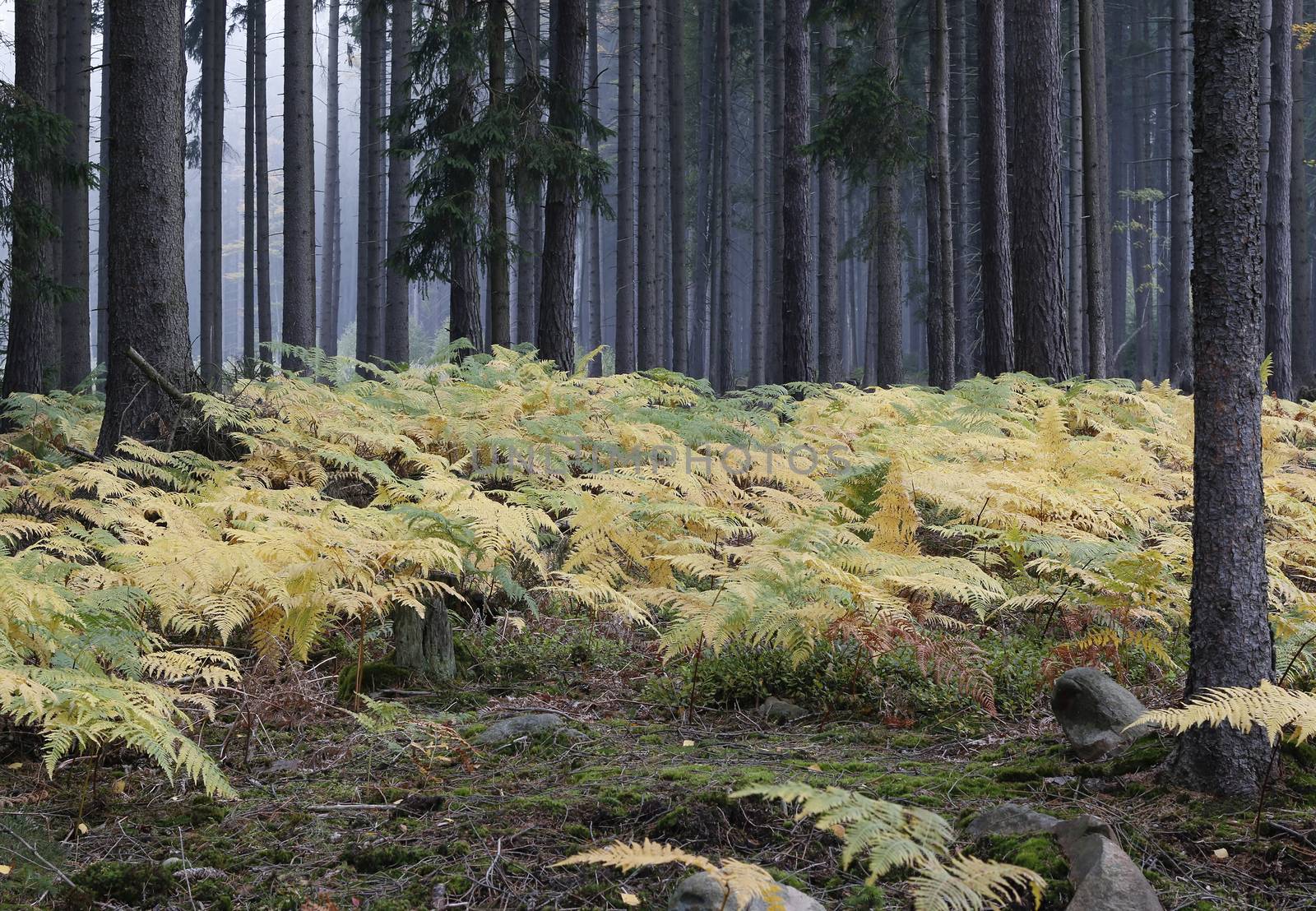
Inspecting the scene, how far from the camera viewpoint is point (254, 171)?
960 inches

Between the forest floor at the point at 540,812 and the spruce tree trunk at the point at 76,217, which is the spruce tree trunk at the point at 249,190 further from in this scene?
the forest floor at the point at 540,812

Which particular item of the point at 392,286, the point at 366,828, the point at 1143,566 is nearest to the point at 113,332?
the point at 366,828

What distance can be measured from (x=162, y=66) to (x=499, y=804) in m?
6.35

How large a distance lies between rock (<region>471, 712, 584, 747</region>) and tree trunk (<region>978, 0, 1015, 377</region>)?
9.69m

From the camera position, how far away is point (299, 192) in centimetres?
1562

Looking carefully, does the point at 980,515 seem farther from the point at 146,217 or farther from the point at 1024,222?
the point at 1024,222

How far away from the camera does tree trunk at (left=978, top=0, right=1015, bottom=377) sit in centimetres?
1244

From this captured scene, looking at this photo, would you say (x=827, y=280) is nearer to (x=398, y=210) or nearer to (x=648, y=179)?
(x=648, y=179)

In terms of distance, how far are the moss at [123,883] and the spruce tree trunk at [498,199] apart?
967 cm

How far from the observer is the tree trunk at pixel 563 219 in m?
12.4

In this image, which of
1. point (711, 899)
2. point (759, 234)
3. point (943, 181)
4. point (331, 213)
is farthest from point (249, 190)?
point (711, 899)

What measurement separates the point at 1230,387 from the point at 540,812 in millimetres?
2443

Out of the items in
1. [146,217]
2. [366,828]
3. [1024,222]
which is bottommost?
[366,828]

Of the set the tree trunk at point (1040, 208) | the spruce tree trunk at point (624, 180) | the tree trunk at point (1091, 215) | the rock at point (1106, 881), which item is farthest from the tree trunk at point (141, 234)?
the spruce tree trunk at point (624, 180)
